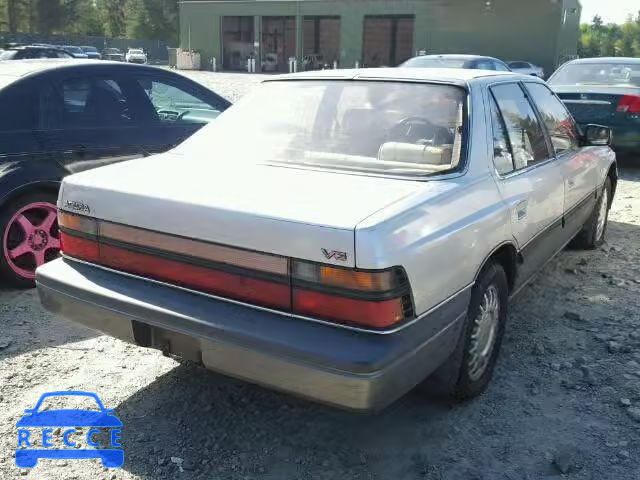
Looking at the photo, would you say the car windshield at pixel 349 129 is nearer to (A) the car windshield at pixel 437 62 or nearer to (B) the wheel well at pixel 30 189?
(B) the wheel well at pixel 30 189

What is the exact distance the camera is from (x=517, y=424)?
3062 mm

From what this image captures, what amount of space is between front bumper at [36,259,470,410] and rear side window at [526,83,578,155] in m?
1.89

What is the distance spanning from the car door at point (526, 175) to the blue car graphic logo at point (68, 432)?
7.14 ft

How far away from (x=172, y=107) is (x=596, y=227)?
381 cm

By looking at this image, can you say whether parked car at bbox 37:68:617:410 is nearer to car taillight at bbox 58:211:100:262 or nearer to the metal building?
car taillight at bbox 58:211:100:262

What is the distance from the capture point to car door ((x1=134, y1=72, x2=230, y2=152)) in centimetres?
535

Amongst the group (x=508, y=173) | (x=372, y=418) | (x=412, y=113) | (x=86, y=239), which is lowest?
(x=372, y=418)

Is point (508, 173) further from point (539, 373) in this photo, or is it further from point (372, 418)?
point (372, 418)

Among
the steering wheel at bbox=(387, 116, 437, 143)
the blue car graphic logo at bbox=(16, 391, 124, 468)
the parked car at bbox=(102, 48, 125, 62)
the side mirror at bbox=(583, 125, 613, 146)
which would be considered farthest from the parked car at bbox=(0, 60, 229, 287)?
the parked car at bbox=(102, 48, 125, 62)

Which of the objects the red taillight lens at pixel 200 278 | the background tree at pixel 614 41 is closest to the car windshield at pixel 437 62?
the red taillight lens at pixel 200 278

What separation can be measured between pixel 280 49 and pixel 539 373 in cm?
4053

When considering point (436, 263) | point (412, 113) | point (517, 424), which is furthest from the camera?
point (412, 113)

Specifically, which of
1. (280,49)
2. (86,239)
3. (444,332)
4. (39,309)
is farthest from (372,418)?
(280,49)

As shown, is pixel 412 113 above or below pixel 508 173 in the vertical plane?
above
